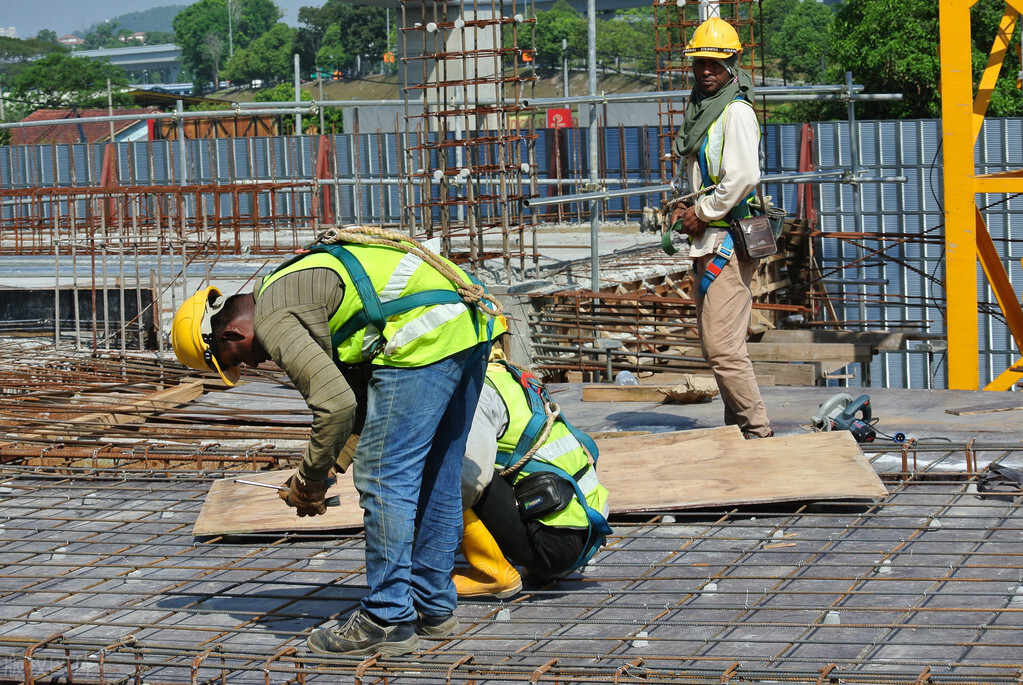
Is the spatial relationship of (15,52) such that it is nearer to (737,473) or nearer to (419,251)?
(737,473)

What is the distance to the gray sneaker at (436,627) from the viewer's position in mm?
3688

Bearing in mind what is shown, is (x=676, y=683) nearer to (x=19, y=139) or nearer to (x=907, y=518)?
(x=907, y=518)

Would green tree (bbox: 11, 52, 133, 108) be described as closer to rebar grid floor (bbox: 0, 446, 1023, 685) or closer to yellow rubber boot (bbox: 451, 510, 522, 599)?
rebar grid floor (bbox: 0, 446, 1023, 685)

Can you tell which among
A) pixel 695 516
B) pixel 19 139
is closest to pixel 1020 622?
pixel 695 516

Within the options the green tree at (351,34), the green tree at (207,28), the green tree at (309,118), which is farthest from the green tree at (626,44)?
the green tree at (207,28)

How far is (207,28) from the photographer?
441 feet

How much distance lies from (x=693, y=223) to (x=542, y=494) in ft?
6.79

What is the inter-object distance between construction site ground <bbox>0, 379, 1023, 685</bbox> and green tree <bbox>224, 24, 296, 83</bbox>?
102 m

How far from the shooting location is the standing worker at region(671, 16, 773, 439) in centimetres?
547

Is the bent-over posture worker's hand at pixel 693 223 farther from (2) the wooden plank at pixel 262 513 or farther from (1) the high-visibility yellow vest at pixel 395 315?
(1) the high-visibility yellow vest at pixel 395 315

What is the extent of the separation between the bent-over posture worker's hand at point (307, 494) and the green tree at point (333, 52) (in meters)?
87.9

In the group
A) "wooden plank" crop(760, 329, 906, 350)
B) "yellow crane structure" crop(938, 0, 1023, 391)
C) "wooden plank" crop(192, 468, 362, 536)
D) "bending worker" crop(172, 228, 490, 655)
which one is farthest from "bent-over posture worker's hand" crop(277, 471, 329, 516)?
"wooden plank" crop(760, 329, 906, 350)

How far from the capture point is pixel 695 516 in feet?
16.3

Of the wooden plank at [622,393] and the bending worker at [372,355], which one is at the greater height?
the bending worker at [372,355]
